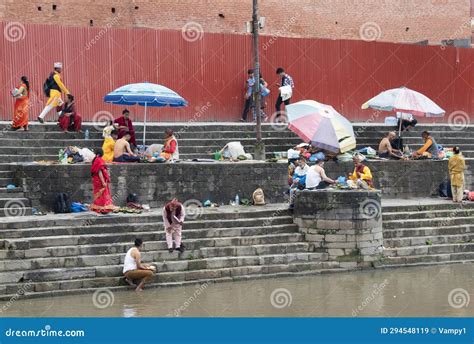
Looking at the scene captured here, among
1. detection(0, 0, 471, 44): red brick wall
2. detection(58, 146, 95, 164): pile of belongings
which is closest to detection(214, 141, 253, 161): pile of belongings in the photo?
detection(58, 146, 95, 164): pile of belongings

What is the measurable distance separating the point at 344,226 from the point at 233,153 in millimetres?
3805

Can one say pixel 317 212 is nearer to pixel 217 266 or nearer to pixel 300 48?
pixel 217 266

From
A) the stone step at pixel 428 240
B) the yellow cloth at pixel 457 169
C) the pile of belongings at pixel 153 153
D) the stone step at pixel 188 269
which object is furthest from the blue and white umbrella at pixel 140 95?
the yellow cloth at pixel 457 169

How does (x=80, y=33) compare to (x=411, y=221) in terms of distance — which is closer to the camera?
(x=411, y=221)

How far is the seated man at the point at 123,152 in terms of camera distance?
17750mm

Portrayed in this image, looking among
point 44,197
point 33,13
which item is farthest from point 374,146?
point 33,13

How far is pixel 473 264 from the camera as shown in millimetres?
17203

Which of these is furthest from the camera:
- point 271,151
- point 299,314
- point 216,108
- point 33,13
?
point 33,13

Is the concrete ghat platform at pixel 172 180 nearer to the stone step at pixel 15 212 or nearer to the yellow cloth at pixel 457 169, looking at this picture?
the stone step at pixel 15 212

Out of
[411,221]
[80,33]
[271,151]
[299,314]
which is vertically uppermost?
[80,33]

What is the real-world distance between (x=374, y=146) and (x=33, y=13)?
1027cm

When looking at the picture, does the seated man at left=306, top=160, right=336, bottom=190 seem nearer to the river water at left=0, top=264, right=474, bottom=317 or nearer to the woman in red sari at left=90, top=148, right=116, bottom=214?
the river water at left=0, top=264, right=474, bottom=317

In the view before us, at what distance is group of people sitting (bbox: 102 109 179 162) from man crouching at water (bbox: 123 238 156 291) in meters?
3.78

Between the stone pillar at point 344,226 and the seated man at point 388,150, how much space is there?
4.21 m
